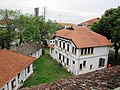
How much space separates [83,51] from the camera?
2191cm

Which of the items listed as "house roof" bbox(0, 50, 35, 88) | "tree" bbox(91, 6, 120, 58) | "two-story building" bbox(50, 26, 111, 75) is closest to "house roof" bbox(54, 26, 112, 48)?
"two-story building" bbox(50, 26, 111, 75)

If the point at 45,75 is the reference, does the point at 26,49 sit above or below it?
above

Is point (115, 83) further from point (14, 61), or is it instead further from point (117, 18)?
point (117, 18)

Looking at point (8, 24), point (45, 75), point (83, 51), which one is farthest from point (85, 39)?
point (8, 24)

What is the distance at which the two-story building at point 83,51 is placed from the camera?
71.6 ft

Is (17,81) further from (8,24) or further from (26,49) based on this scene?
(8,24)

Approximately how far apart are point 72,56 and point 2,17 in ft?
48.7

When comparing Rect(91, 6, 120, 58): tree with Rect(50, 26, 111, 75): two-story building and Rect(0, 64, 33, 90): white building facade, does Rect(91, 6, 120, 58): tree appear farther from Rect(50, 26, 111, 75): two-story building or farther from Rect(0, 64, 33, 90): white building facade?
Rect(0, 64, 33, 90): white building facade

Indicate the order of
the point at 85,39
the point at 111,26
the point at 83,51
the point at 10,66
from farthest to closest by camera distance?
the point at 111,26 < the point at 85,39 < the point at 83,51 < the point at 10,66

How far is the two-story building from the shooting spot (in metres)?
21.8

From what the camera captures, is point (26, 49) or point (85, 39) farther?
point (26, 49)

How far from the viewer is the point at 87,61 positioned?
22703mm

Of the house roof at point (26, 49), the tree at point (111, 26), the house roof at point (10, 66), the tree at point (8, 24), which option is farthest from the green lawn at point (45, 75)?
the tree at point (111, 26)

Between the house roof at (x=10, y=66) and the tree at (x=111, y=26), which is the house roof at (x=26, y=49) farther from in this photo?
the tree at (x=111, y=26)
